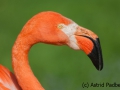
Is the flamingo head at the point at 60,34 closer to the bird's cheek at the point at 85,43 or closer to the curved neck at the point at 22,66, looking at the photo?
the bird's cheek at the point at 85,43

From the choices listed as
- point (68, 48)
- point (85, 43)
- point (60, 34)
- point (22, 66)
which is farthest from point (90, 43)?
point (68, 48)

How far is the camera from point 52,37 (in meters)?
2.80

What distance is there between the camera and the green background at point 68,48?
16.3 feet

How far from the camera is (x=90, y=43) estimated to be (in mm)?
2789

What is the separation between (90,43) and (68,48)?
8.80ft

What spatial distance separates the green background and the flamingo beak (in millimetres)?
1960

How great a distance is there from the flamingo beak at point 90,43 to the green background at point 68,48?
196cm

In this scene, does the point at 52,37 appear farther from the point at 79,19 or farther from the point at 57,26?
the point at 79,19

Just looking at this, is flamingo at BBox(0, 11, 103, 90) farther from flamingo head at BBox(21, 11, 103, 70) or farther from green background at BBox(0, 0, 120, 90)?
green background at BBox(0, 0, 120, 90)

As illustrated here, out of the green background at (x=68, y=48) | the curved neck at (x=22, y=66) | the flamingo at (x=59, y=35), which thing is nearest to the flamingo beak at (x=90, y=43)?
the flamingo at (x=59, y=35)

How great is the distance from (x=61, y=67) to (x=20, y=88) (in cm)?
208

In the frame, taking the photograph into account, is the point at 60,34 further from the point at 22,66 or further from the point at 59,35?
the point at 22,66

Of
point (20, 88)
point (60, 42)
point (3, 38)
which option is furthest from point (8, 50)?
point (60, 42)

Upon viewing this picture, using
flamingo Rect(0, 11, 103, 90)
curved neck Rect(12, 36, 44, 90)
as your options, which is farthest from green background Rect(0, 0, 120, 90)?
flamingo Rect(0, 11, 103, 90)
